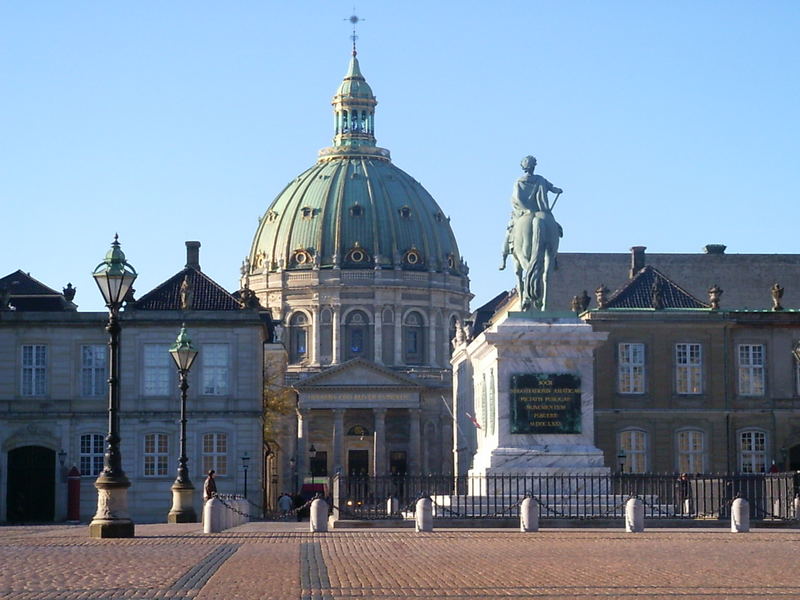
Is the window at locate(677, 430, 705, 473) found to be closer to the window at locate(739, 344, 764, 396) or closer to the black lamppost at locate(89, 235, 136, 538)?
the window at locate(739, 344, 764, 396)

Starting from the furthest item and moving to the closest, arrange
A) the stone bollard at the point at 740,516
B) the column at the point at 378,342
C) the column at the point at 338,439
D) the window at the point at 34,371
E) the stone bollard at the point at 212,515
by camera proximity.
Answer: the column at the point at 378,342
the column at the point at 338,439
the window at the point at 34,371
the stone bollard at the point at 212,515
the stone bollard at the point at 740,516

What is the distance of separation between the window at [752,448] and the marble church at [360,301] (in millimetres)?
66190

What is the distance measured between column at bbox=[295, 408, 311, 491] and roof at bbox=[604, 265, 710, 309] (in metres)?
62.8

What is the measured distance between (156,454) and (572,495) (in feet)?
110

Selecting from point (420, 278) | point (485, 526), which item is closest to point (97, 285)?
point (485, 526)

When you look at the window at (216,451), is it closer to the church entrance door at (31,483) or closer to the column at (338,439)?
the church entrance door at (31,483)

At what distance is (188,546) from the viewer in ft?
95.1

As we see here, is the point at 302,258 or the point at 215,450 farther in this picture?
the point at 302,258

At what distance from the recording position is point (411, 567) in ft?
74.5

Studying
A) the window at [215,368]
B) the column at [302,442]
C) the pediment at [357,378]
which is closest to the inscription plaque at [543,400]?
the window at [215,368]

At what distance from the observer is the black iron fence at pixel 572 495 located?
118ft

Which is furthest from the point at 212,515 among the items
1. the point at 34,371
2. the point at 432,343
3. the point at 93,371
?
the point at 432,343

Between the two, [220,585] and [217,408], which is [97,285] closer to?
[220,585]

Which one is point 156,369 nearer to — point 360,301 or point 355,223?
point 360,301
